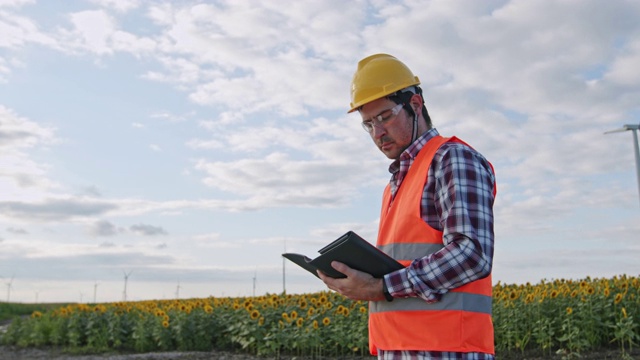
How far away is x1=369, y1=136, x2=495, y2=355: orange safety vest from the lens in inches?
88.6

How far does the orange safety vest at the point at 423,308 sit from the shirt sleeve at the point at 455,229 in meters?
0.05

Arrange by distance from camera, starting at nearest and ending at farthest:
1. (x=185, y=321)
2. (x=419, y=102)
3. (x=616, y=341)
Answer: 1. (x=419, y=102)
2. (x=616, y=341)
3. (x=185, y=321)

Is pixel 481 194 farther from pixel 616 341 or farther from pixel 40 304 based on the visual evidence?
pixel 40 304

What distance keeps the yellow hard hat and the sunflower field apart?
17.7 feet

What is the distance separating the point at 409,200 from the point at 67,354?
9845 mm

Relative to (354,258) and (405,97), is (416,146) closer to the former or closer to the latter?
(405,97)

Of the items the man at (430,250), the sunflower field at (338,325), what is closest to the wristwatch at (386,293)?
the man at (430,250)

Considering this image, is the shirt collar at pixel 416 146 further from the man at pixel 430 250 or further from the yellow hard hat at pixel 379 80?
the yellow hard hat at pixel 379 80

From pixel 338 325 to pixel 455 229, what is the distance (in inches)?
242

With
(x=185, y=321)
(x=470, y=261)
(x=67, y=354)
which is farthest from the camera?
(x=67, y=354)

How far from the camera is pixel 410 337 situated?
2299 millimetres

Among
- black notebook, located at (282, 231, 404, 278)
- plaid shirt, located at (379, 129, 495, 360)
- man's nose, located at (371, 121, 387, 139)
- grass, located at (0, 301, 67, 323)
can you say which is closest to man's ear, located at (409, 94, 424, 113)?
man's nose, located at (371, 121, 387, 139)

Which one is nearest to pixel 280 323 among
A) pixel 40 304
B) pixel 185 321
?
pixel 185 321

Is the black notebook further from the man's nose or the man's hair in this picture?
the man's hair
